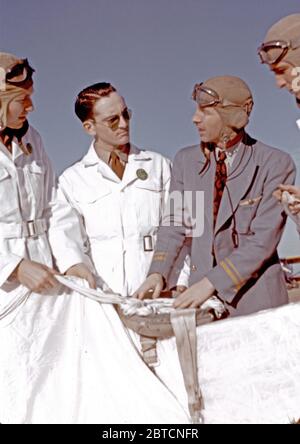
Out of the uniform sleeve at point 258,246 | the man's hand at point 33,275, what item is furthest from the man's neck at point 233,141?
the man's hand at point 33,275

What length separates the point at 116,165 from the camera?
3309mm

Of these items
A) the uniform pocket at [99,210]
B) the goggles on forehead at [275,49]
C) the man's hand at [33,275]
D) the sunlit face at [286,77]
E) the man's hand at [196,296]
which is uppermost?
the goggles on forehead at [275,49]

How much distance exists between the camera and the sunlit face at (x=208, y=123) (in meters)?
3.07

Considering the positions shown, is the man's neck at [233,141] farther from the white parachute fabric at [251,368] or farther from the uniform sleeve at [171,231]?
the white parachute fabric at [251,368]

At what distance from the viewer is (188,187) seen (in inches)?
125

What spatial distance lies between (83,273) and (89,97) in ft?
2.88

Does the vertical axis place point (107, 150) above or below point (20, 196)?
above

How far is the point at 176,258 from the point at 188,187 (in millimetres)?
353

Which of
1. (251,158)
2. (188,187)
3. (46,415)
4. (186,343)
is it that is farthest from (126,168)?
(46,415)

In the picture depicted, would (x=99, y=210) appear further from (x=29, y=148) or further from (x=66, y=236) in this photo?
(x=29, y=148)

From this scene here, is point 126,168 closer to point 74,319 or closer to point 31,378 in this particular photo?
point 74,319

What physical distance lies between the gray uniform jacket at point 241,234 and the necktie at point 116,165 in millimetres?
333

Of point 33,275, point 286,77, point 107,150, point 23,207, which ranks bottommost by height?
point 33,275

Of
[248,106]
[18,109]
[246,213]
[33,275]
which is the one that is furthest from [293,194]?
[18,109]
